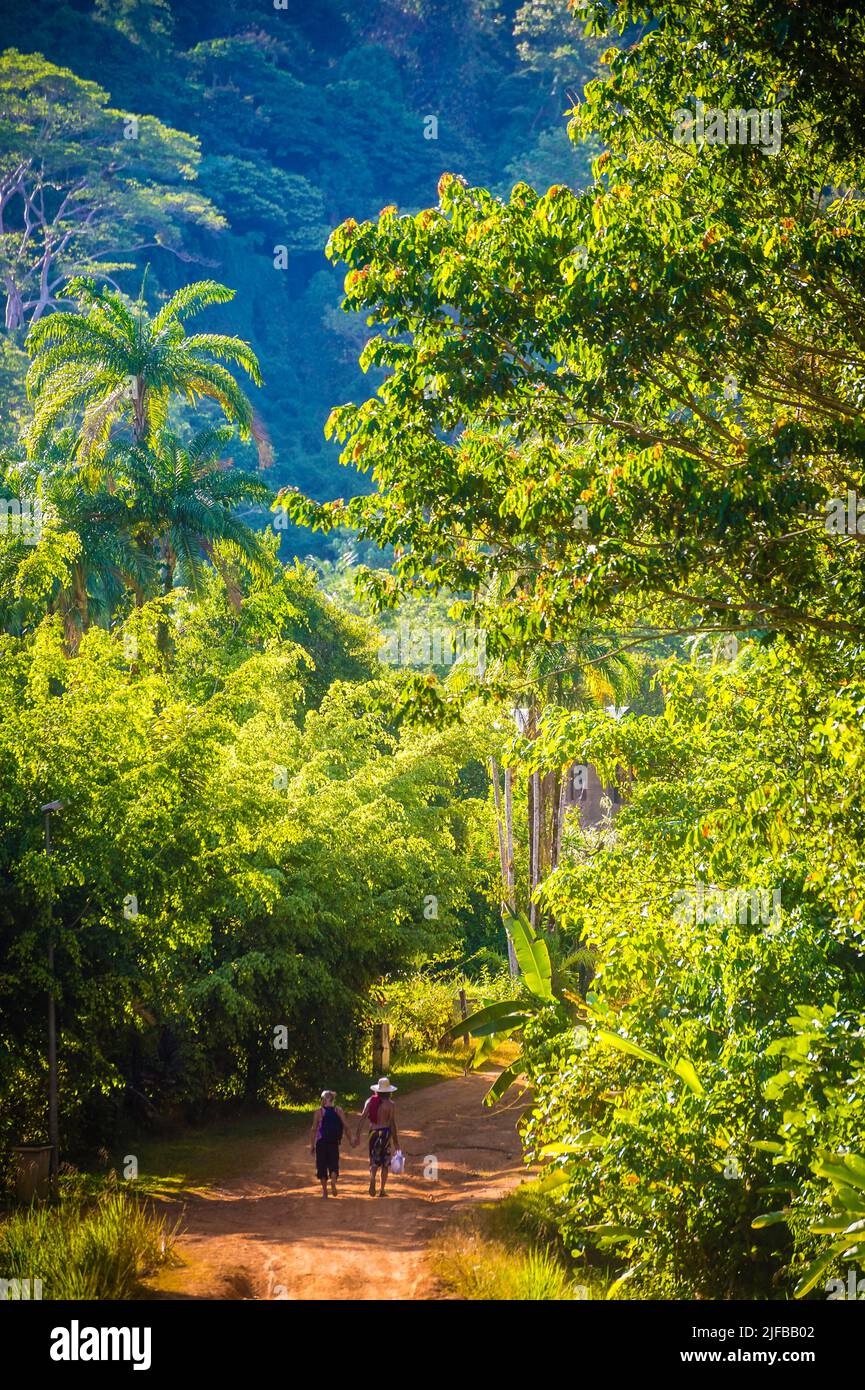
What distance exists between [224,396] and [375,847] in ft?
Result: 35.5

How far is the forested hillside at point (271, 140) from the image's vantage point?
71.4 m

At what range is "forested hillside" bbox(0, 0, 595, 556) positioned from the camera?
7144 cm

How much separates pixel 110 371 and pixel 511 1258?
801 inches

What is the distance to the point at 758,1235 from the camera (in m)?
10.2

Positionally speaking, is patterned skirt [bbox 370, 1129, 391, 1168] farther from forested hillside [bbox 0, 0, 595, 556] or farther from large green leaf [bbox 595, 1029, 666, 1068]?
forested hillside [bbox 0, 0, 595, 556]

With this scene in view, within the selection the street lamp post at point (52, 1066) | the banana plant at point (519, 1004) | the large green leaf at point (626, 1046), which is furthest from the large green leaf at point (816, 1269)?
the street lamp post at point (52, 1066)

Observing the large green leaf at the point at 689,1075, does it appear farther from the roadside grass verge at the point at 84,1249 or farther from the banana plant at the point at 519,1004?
the roadside grass verge at the point at 84,1249

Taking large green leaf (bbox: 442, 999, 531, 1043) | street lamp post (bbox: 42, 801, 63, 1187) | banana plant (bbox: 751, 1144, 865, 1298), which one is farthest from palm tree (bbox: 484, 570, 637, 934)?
banana plant (bbox: 751, 1144, 865, 1298)

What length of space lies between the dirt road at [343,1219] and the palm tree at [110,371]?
1539 cm

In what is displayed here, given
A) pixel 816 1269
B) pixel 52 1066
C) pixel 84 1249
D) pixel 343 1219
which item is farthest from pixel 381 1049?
pixel 816 1269

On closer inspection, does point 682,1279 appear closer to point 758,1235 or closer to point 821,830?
point 758,1235

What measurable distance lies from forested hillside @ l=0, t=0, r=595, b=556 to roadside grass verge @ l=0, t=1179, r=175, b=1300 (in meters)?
60.4

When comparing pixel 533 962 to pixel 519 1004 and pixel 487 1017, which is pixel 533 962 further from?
pixel 487 1017

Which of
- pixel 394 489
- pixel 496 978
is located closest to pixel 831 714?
pixel 394 489
